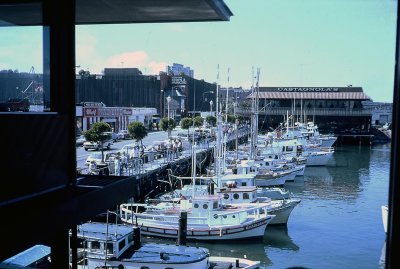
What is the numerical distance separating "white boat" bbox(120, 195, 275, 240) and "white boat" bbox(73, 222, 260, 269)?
8.41ft

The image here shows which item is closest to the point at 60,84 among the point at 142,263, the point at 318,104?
the point at 142,263

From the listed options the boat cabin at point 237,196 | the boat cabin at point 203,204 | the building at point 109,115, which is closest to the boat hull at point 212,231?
the boat cabin at point 203,204

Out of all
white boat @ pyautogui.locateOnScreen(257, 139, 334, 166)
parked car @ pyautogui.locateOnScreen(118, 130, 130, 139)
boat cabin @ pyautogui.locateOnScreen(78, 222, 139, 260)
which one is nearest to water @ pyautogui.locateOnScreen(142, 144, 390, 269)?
boat cabin @ pyautogui.locateOnScreen(78, 222, 139, 260)

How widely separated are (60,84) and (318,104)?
3683cm

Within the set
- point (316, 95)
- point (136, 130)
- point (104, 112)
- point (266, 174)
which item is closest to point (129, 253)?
point (136, 130)

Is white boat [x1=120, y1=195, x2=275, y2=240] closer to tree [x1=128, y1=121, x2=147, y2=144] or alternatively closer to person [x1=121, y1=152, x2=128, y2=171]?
person [x1=121, y1=152, x2=128, y2=171]

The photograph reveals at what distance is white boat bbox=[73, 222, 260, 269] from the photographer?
293 inches

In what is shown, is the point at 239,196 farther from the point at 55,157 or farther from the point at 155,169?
the point at 55,157

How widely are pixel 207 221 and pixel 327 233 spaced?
10.5ft

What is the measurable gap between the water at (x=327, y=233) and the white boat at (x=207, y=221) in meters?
0.28

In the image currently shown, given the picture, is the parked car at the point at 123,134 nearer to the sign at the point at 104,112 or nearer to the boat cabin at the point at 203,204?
the sign at the point at 104,112

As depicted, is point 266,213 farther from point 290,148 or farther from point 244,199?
point 290,148

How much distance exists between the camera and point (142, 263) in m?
7.45

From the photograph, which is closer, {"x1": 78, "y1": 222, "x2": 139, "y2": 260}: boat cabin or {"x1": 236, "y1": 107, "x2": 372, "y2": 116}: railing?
{"x1": 78, "y1": 222, "x2": 139, "y2": 260}: boat cabin
